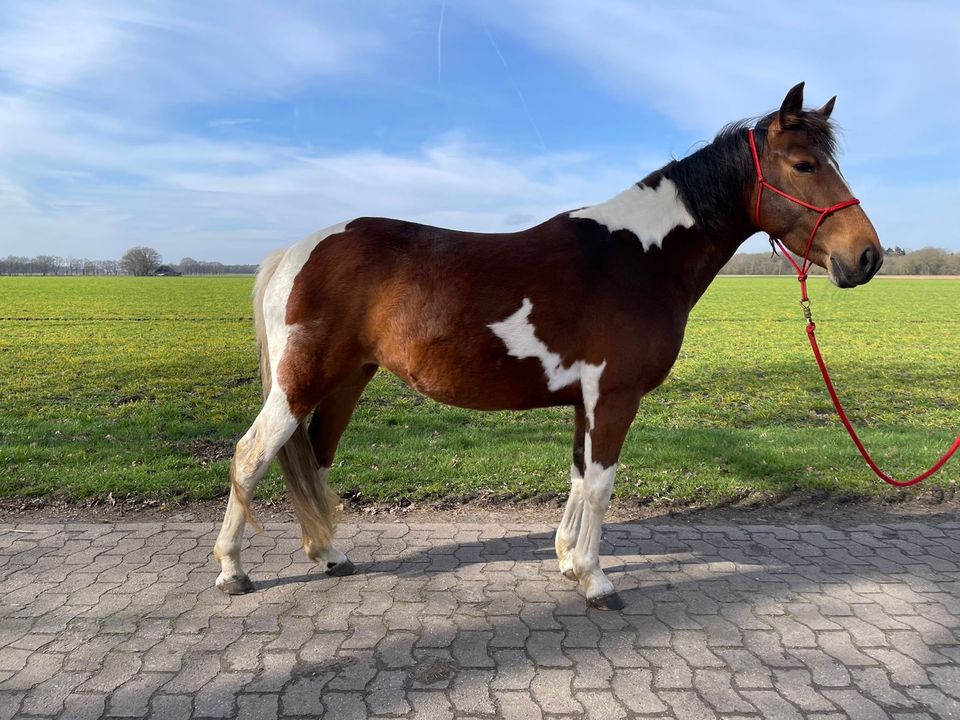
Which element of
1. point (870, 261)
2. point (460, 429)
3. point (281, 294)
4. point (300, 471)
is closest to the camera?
point (870, 261)

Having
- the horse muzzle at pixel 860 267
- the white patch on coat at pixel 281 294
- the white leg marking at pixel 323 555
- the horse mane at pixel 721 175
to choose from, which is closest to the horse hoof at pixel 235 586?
the white leg marking at pixel 323 555

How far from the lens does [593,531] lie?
3348 mm

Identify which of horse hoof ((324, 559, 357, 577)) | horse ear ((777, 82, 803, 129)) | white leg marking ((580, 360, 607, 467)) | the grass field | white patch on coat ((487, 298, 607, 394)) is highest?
horse ear ((777, 82, 803, 129))

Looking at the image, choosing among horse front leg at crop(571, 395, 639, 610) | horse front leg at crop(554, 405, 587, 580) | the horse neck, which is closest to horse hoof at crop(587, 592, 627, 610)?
horse front leg at crop(571, 395, 639, 610)

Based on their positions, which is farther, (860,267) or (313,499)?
(313,499)

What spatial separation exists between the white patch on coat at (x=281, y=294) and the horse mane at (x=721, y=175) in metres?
2.01

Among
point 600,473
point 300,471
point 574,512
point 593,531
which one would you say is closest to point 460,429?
point 574,512

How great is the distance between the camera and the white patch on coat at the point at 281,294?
10.8ft

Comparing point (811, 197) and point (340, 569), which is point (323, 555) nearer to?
point (340, 569)

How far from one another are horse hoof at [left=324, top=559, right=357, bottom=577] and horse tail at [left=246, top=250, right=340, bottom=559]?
0.14m

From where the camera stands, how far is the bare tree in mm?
65938

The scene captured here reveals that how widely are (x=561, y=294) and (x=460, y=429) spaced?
3.96 metres

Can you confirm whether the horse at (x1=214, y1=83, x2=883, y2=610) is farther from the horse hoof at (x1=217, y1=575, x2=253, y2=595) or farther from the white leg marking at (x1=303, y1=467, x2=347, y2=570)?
the white leg marking at (x1=303, y1=467, x2=347, y2=570)

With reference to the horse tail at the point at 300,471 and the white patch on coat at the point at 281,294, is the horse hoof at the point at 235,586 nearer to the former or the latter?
the horse tail at the point at 300,471
